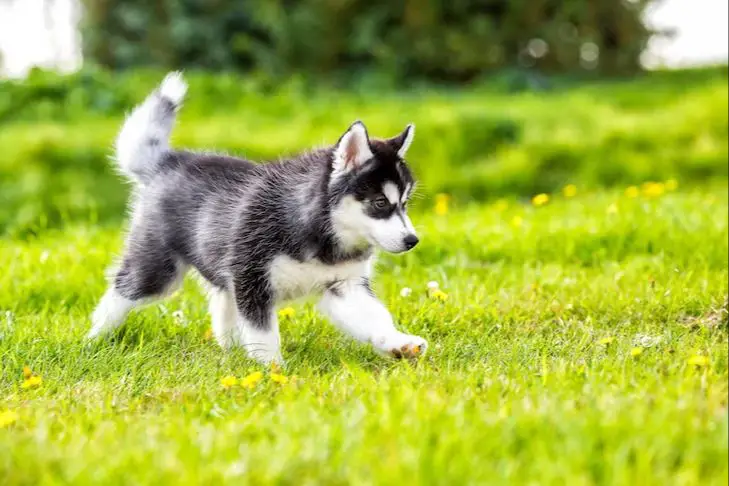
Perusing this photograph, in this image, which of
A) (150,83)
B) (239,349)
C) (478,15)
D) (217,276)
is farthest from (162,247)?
(478,15)

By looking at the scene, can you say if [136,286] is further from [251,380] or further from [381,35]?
[381,35]

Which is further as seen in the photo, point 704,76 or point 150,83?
point 704,76

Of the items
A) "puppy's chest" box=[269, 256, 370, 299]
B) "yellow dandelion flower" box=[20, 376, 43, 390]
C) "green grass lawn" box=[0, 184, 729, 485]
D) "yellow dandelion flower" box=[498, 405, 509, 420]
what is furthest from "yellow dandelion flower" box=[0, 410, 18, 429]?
"yellow dandelion flower" box=[498, 405, 509, 420]

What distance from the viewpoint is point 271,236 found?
4.30 metres

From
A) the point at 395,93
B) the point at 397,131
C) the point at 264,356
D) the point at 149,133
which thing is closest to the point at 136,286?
the point at 149,133

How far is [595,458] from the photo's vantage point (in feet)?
8.67

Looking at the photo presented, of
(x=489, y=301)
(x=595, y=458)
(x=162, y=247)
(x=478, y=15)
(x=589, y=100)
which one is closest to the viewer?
(x=595, y=458)

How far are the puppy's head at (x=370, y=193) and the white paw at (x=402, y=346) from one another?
38cm

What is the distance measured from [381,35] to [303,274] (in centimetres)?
1185

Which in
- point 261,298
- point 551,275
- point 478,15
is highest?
point 478,15

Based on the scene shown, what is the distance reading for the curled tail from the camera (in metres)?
5.02

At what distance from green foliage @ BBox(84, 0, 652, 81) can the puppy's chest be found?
11.4 m

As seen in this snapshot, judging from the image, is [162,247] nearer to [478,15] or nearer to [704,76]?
[478,15]

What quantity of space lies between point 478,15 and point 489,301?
35.6ft
